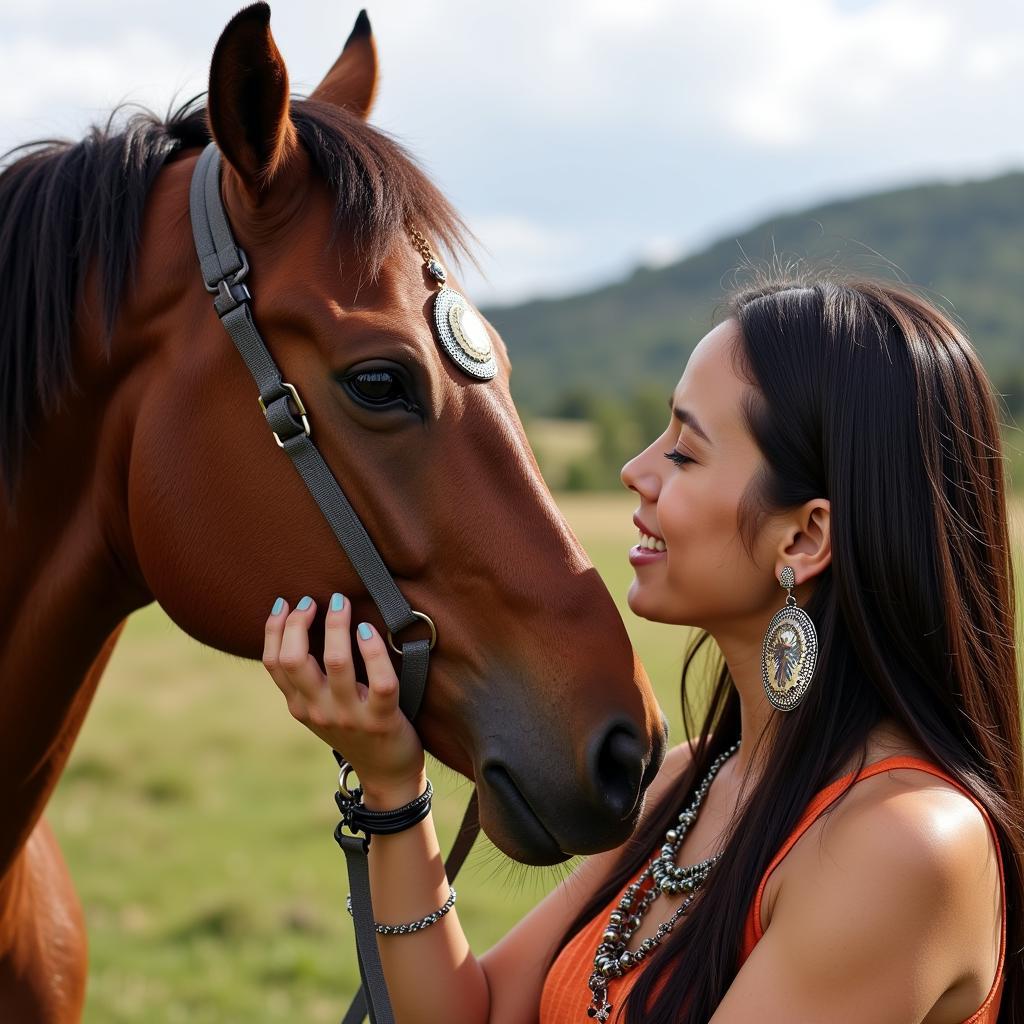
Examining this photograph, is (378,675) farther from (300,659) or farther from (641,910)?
(641,910)

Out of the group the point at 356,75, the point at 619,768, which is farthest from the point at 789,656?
the point at 356,75

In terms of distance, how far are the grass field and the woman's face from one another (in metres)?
0.57

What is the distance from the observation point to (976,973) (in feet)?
5.50

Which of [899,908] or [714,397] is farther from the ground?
[714,397]

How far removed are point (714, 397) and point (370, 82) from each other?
1155mm

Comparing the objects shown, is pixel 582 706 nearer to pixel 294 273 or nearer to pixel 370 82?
pixel 294 273

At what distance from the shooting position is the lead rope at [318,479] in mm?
A: 1888

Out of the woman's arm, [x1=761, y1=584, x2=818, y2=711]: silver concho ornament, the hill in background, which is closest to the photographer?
the woman's arm

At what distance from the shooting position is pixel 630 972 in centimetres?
193

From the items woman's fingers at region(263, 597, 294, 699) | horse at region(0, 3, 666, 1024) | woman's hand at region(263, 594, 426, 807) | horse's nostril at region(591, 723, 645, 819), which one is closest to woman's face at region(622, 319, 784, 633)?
horse at region(0, 3, 666, 1024)

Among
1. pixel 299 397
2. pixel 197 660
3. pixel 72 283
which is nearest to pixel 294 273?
pixel 299 397

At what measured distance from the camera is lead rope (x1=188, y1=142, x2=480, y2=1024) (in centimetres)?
189

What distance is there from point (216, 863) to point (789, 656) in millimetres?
6232

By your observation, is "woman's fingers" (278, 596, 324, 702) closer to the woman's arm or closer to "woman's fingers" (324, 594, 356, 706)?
"woman's fingers" (324, 594, 356, 706)
